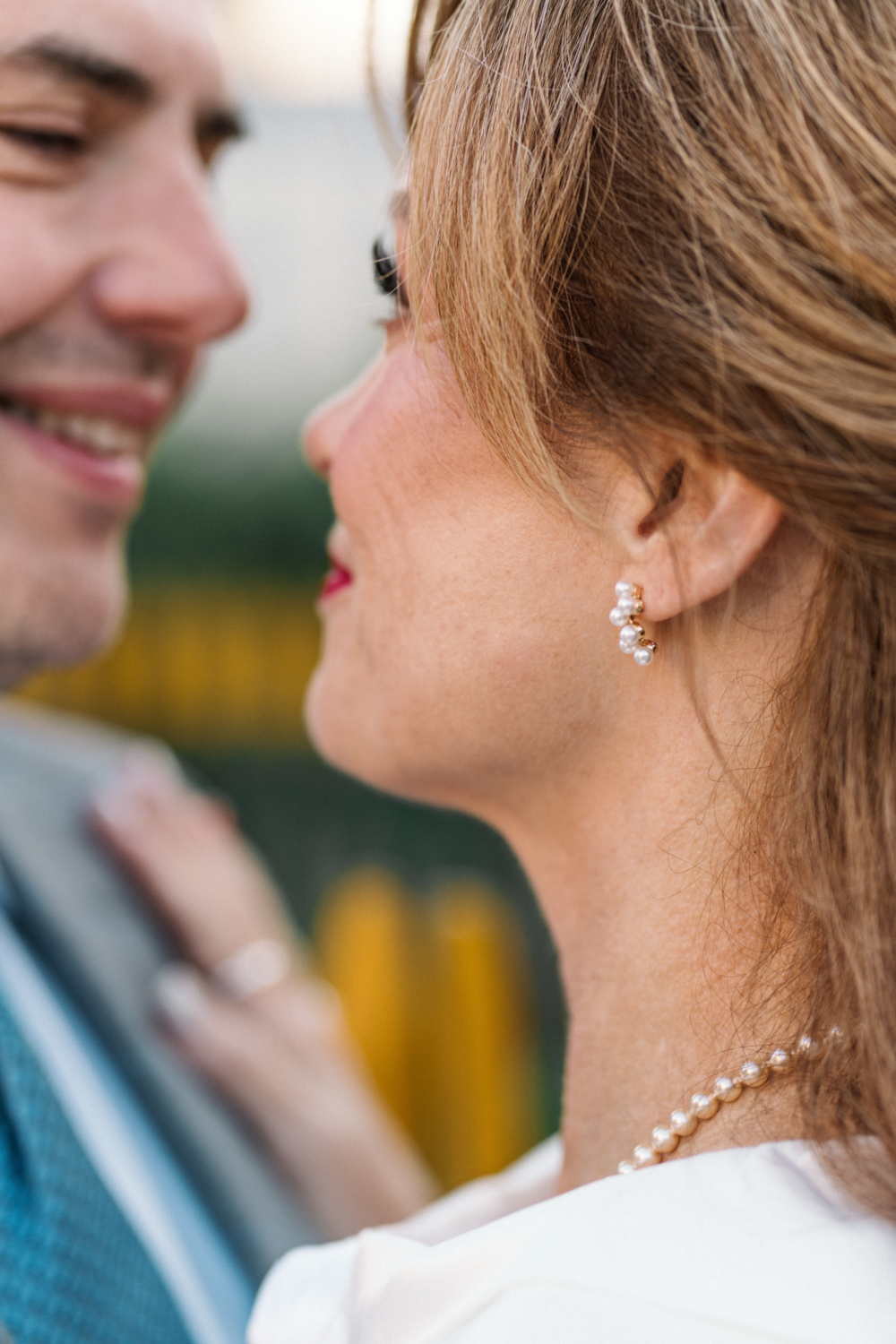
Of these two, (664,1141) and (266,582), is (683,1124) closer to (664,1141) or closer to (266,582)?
(664,1141)

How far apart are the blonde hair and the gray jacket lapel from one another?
0.93 m

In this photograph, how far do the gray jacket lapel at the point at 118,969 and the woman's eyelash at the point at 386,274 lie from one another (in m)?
1.02

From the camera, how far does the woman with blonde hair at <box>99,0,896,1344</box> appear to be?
0.78 meters

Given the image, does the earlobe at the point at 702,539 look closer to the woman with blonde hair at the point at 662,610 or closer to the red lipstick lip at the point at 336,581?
the woman with blonde hair at the point at 662,610

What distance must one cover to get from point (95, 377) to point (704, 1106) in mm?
1144

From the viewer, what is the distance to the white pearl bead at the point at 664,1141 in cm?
93

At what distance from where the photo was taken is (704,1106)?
908 mm

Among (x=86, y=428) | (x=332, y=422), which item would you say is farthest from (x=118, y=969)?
(x=332, y=422)

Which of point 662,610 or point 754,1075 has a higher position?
point 662,610

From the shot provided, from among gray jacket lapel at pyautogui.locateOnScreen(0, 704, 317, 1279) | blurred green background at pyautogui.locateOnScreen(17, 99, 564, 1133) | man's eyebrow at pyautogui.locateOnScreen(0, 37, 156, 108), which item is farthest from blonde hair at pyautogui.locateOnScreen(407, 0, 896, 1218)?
blurred green background at pyautogui.locateOnScreen(17, 99, 564, 1133)

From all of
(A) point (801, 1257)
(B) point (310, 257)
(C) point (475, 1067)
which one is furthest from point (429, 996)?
(B) point (310, 257)

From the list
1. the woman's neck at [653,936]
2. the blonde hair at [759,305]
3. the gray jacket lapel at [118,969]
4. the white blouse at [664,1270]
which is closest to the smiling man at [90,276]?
the gray jacket lapel at [118,969]

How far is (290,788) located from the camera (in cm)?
556

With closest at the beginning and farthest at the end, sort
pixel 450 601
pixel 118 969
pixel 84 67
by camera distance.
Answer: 1. pixel 450 601
2. pixel 84 67
3. pixel 118 969
